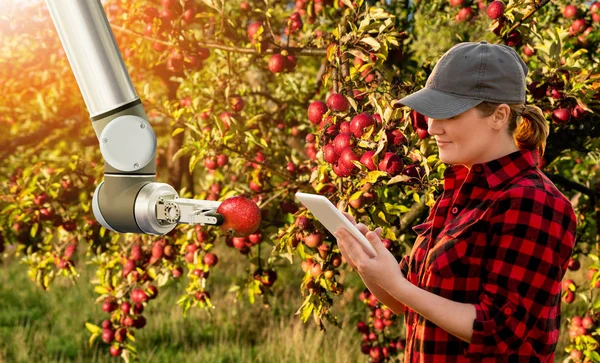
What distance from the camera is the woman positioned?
Result: 161 centimetres

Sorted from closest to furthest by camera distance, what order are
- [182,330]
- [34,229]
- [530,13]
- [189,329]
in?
[530,13] < [34,229] < [182,330] < [189,329]

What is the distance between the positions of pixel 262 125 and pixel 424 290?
2.91 metres

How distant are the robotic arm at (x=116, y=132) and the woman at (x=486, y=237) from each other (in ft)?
1.44

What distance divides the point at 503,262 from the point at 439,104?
42 cm

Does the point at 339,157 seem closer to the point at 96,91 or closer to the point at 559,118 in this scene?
the point at 559,118

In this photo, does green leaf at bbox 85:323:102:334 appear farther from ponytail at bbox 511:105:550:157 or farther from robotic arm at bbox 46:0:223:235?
ponytail at bbox 511:105:550:157

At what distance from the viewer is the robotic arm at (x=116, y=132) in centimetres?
142

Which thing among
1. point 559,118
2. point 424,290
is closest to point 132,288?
point 559,118

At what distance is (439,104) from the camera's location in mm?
1760

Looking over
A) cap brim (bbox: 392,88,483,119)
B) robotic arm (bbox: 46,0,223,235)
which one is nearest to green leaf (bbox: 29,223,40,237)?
robotic arm (bbox: 46,0,223,235)

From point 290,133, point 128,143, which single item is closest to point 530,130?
point 128,143

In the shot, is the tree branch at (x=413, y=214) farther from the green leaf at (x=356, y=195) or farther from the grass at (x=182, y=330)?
the grass at (x=182, y=330)

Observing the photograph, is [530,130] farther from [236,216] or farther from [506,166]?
[236,216]

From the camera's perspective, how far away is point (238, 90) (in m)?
4.27
